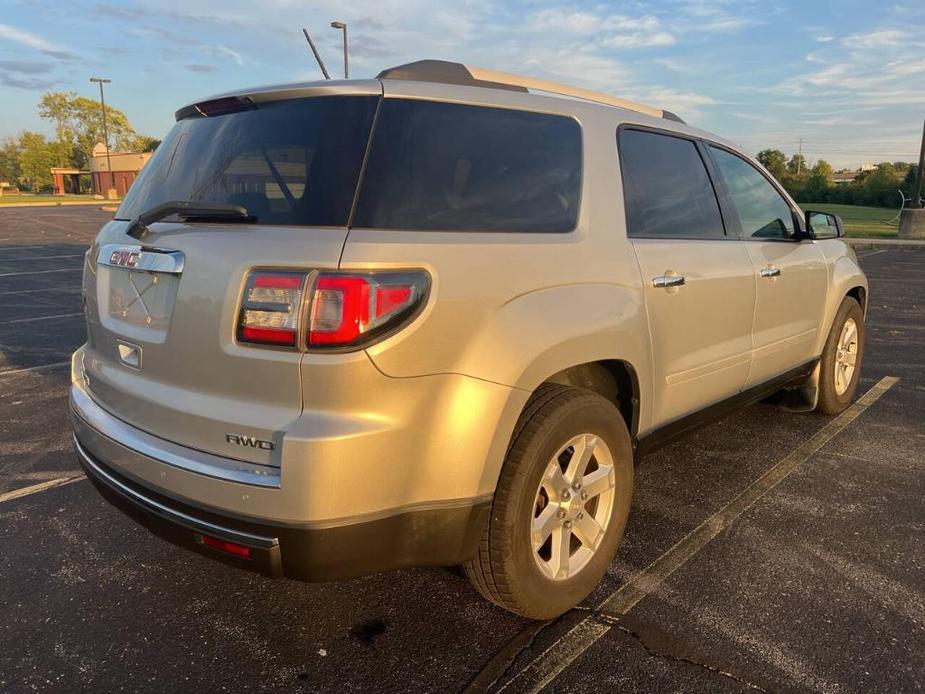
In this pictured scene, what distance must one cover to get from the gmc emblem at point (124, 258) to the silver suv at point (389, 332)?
0.04 ft

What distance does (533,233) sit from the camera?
2387 mm

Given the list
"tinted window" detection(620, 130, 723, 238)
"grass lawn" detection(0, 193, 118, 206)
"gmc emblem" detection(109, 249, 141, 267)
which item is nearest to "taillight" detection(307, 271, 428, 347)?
"gmc emblem" detection(109, 249, 141, 267)

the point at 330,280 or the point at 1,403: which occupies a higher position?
the point at 330,280

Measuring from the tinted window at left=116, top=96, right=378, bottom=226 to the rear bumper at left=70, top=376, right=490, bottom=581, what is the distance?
2.63ft

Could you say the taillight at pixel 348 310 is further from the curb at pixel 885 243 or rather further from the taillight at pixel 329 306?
the curb at pixel 885 243

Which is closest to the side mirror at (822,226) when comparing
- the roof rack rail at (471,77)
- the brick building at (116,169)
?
the roof rack rail at (471,77)

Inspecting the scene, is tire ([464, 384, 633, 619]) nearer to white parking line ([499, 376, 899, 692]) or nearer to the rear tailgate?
white parking line ([499, 376, 899, 692])

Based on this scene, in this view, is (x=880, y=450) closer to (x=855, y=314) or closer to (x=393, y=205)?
(x=855, y=314)

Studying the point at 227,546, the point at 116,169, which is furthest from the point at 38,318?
the point at 116,169

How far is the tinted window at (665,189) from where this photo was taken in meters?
2.91

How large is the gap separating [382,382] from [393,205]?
525 millimetres

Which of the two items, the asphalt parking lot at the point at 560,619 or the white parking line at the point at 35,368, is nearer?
the asphalt parking lot at the point at 560,619

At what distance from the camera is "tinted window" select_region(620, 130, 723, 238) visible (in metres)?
2.91

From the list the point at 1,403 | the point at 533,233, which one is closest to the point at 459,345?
the point at 533,233
